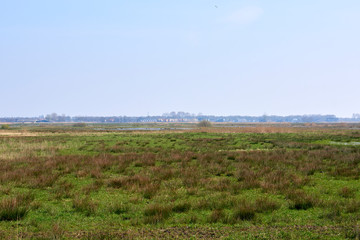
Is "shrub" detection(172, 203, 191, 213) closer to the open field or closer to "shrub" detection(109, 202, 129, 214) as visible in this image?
the open field

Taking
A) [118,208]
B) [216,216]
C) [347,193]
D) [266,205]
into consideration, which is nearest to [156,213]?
[118,208]

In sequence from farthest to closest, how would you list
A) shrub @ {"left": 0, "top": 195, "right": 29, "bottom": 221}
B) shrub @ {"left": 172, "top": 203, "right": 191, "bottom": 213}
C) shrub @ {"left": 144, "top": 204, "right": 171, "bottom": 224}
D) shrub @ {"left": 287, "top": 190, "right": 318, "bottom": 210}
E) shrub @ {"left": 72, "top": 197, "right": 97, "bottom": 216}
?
shrub @ {"left": 287, "top": 190, "right": 318, "bottom": 210} < shrub @ {"left": 172, "top": 203, "right": 191, "bottom": 213} < shrub @ {"left": 72, "top": 197, "right": 97, "bottom": 216} < shrub @ {"left": 0, "top": 195, "right": 29, "bottom": 221} < shrub @ {"left": 144, "top": 204, "right": 171, "bottom": 224}

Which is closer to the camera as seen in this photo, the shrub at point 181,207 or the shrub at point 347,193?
the shrub at point 181,207

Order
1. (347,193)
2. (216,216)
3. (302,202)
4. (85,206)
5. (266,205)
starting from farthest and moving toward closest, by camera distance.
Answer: (347,193), (302,202), (85,206), (266,205), (216,216)

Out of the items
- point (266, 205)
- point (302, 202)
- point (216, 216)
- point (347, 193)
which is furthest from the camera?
point (347, 193)

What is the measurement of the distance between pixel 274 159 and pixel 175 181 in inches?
358

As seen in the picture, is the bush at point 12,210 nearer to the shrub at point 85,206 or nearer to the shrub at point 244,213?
the shrub at point 85,206

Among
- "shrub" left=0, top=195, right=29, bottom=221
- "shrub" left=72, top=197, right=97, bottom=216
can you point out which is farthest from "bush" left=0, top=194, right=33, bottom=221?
"shrub" left=72, top=197, right=97, bottom=216

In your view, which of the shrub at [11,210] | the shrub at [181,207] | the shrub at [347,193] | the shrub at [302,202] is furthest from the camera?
the shrub at [347,193]

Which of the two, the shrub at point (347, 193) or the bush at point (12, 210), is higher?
the bush at point (12, 210)

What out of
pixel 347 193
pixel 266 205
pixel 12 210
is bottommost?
pixel 347 193

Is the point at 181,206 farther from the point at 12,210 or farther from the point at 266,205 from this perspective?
the point at 12,210

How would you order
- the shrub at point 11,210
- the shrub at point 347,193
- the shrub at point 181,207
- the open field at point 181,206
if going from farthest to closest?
the shrub at point 347,193
the shrub at point 181,207
the shrub at point 11,210
the open field at point 181,206

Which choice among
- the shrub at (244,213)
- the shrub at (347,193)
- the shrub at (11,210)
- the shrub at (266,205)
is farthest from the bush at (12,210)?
the shrub at (347,193)
